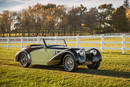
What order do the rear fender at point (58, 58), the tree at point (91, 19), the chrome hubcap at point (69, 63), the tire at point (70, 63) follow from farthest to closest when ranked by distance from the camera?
1. the tree at point (91, 19)
2. the rear fender at point (58, 58)
3. the chrome hubcap at point (69, 63)
4. the tire at point (70, 63)

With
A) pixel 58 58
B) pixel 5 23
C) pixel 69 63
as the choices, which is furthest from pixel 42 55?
pixel 5 23

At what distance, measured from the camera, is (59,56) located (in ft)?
28.9

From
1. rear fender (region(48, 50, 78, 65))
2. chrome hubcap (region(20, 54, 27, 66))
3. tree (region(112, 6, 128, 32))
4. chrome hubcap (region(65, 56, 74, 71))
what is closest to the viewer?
chrome hubcap (region(65, 56, 74, 71))

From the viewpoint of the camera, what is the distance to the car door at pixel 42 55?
9224 millimetres

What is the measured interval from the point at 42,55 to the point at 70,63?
1.57m

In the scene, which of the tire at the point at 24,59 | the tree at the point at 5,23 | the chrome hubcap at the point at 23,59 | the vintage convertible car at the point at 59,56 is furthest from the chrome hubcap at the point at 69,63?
the tree at the point at 5,23

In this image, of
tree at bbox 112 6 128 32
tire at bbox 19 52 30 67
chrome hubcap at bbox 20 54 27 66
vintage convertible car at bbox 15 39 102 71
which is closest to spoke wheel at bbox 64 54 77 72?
vintage convertible car at bbox 15 39 102 71

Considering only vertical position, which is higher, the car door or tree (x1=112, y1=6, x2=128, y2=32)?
tree (x1=112, y1=6, x2=128, y2=32)

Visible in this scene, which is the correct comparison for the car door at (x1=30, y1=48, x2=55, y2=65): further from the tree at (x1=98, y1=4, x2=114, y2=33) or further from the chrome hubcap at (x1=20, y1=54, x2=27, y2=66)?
the tree at (x1=98, y1=4, x2=114, y2=33)

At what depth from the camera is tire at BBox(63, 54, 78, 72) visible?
8388 mm

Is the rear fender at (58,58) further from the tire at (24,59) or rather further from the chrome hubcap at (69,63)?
the tire at (24,59)

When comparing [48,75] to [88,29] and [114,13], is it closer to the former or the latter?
[114,13]

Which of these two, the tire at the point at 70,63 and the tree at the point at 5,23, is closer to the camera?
the tire at the point at 70,63

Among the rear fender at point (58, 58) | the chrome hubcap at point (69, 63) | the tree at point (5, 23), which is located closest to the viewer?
the chrome hubcap at point (69, 63)
